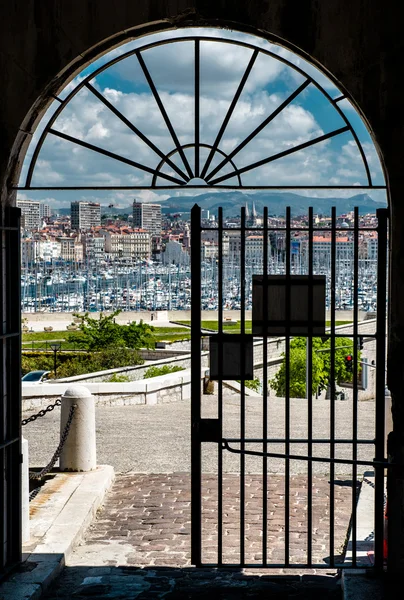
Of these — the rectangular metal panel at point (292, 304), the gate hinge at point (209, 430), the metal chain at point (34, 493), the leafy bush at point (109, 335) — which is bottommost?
the leafy bush at point (109, 335)

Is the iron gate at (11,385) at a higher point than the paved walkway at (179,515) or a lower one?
higher

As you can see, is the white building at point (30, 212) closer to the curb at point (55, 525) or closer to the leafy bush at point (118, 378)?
the leafy bush at point (118, 378)

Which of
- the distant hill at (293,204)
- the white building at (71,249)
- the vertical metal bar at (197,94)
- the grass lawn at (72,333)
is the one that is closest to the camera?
the vertical metal bar at (197,94)

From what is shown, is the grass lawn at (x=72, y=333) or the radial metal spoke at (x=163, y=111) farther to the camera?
the grass lawn at (x=72, y=333)

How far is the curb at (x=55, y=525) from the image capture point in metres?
5.30

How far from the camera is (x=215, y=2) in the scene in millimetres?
5141

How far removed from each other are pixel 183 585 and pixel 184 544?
1.22 m

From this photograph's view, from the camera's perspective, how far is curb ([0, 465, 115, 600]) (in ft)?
17.4

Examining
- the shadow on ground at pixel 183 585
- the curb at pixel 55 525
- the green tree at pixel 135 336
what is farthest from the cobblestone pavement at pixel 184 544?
the green tree at pixel 135 336

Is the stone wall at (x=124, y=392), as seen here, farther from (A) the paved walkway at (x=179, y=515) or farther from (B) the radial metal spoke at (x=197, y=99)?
(B) the radial metal spoke at (x=197, y=99)

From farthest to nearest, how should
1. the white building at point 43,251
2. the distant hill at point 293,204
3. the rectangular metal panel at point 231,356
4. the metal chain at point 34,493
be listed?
1. the white building at point 43,251
2. the distant hill at point 293,204
3. the metal chain at point 34,493
4. the rectangular metal panel at point 231,356

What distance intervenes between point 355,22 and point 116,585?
13.2ft

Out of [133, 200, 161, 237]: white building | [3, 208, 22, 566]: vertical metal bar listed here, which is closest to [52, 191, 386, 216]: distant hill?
[3, 208, 22, 566]: vertical metal bar

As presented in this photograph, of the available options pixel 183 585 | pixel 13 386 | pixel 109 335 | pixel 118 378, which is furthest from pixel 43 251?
pixel 183 585
